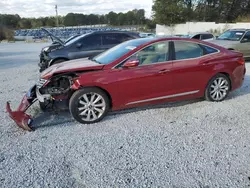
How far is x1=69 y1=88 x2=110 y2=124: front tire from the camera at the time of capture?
411 cm

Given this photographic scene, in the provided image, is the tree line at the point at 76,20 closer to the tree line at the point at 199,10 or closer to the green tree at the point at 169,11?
the tree line at the point at 199,10

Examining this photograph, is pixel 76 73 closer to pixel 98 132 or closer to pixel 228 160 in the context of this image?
pixel 98 132

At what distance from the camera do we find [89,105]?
4.18 metres

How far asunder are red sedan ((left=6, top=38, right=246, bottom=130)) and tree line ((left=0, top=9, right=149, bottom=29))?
57.1 m

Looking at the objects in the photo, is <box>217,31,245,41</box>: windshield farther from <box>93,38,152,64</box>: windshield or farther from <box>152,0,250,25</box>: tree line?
<box>152,0,250,25</box>: tree line

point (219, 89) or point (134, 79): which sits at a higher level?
point (134, 79)

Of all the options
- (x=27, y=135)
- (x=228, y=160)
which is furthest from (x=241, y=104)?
(x=27, y=135)

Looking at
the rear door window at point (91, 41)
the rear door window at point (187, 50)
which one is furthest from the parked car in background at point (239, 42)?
Result: the rear door window at point (187, 50)

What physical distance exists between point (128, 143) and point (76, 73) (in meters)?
1.69

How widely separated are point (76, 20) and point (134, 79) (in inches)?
2816

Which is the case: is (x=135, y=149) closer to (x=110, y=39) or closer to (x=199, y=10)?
(x=110, y=39)

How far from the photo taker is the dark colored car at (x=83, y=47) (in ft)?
25.9

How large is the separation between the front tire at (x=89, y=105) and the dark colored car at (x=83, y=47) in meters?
3.82

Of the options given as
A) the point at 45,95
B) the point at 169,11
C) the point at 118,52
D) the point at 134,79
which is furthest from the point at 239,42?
the point at 169,11
